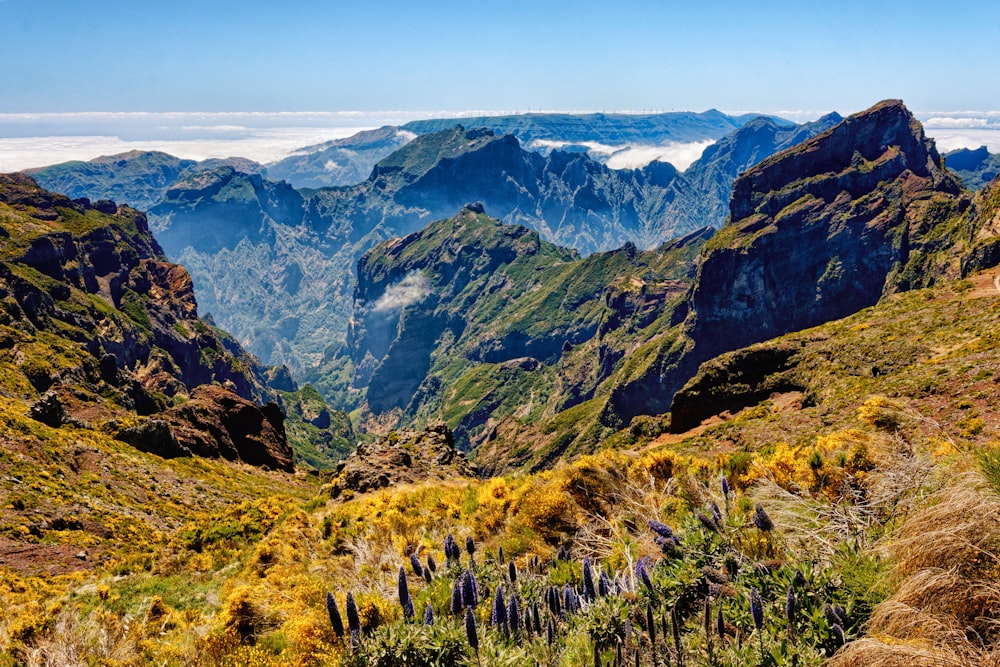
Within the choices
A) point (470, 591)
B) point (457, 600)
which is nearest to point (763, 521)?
point (470, 591)

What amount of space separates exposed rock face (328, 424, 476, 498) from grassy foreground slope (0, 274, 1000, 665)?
6.55 m

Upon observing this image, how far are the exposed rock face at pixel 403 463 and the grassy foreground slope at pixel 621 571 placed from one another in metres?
6.55

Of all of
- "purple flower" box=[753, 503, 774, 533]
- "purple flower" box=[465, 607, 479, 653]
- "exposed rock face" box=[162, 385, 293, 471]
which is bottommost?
"exposed rock face" box=[162, 385, 293, 471]

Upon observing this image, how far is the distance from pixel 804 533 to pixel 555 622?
5599mm

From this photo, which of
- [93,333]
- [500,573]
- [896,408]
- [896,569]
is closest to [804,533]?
[896,569]

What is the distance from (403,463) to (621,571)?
25.7 m

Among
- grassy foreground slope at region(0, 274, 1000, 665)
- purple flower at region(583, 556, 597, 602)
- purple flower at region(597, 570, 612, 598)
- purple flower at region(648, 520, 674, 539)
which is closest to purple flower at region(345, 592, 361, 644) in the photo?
grassy foreground slope at region(0, 274, 1000, 665)

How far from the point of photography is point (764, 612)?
8359mm

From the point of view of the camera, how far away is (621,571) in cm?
1188

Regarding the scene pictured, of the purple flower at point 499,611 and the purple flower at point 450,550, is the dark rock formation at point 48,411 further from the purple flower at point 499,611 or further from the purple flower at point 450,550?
the purple flower at point 499,611

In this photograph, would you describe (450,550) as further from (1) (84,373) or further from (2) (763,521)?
(1) (84,373)

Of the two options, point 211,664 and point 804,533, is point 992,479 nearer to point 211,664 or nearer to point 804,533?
point 804,533

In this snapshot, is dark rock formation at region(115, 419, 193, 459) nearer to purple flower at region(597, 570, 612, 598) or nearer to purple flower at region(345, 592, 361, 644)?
purple flower at region(345, 592, 361, 644)

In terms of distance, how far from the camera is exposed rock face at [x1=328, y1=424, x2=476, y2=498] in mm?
31719
